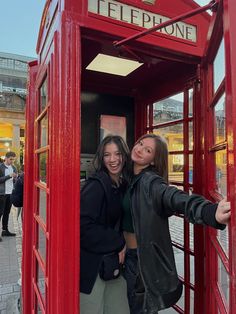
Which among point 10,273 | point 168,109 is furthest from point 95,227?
point 10,273

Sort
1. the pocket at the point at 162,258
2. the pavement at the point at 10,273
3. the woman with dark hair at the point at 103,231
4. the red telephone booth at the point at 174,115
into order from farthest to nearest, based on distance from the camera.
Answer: the pavement at the point at 10,273 < the woman with dark hair at the point at 103,231 < the pocket at the point at 162,258 < the red telephone booth at the point at 174,115

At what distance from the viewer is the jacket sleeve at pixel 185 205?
112 centimetres

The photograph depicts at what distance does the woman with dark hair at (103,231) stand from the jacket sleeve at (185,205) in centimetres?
37

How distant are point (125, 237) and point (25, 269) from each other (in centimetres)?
119

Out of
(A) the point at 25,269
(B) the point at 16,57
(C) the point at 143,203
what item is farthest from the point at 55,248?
(B) the point at 16,57

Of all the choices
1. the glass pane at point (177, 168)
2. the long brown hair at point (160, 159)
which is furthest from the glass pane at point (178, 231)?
the long brown hair at point (160, 159)

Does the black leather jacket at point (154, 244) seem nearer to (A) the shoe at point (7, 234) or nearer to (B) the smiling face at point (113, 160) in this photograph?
(B) the smiling face at point (113, 160)

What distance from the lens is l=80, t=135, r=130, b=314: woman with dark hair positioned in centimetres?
169

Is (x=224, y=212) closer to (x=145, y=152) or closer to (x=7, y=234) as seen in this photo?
(x=145, y=152)

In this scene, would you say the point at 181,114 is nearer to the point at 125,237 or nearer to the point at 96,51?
the point at 96,51

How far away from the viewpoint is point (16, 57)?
805 inches

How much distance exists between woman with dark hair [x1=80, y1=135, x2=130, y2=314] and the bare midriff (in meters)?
0.06

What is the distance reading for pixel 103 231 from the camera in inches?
66.9

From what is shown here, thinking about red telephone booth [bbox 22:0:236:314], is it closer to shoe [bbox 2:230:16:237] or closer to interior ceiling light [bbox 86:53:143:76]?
interior ceiling light [bbox 86:53:143:76]
